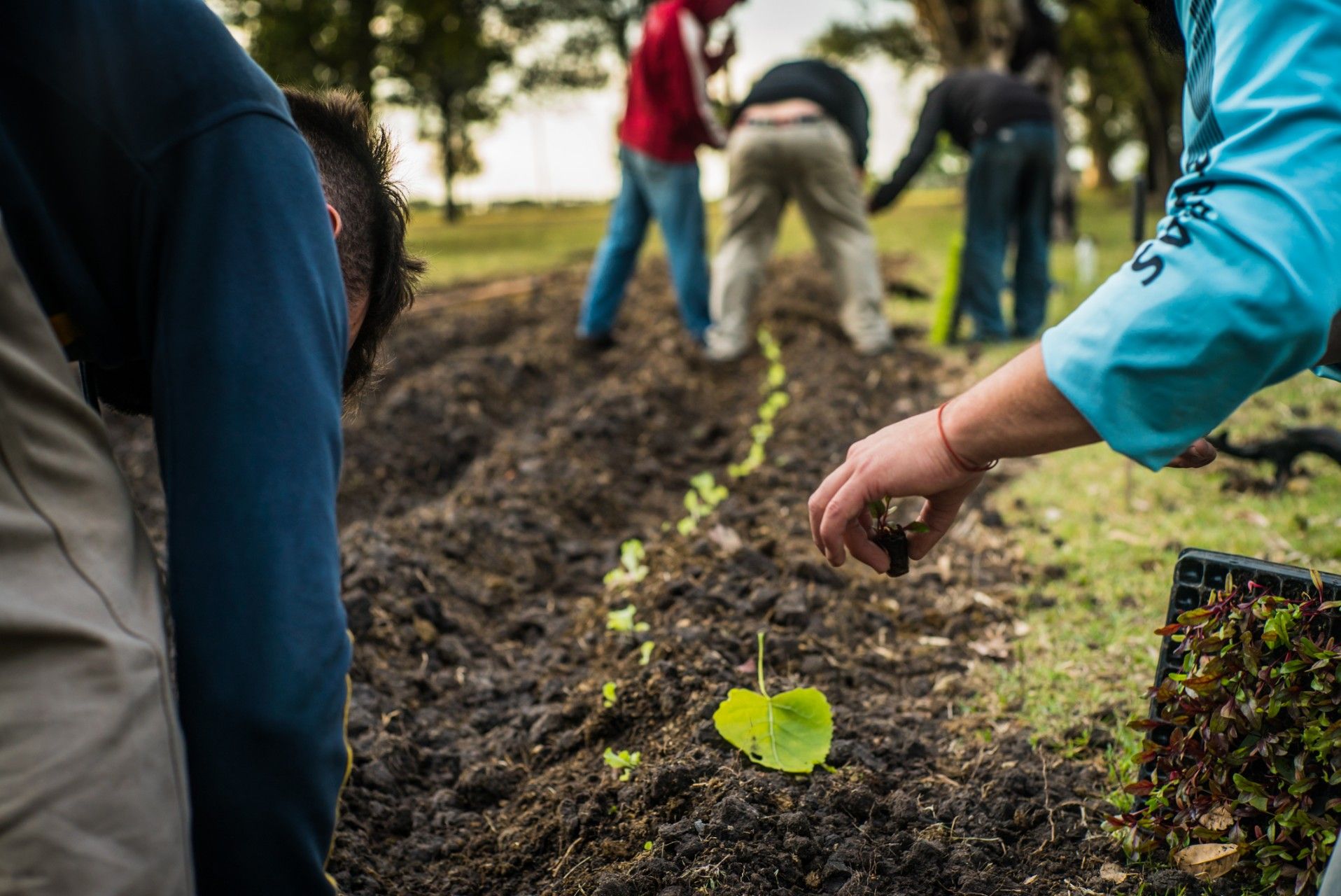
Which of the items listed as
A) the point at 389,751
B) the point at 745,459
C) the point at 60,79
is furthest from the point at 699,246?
the point at 60,79

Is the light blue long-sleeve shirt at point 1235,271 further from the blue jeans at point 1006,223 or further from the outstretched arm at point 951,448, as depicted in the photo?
the blue jeans at point 1006,223

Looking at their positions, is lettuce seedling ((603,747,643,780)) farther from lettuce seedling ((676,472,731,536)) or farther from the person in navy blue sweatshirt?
lettuce seedling ((676,472,731,536))

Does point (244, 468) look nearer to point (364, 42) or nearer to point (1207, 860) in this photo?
point (1207, 860)

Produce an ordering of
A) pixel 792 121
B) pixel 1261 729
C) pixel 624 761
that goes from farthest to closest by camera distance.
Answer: pixel 792 121 < pixel 624 761 < pixel 1261 729

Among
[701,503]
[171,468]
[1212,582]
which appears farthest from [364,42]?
[171,468]

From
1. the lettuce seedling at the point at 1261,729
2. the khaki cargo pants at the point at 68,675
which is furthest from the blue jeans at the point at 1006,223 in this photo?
the khaki cargo pants at the point at 68,675

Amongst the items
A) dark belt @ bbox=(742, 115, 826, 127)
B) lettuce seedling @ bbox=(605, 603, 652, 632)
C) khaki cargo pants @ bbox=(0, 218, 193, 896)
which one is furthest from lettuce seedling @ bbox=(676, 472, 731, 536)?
dark belt @ bbox=(742, 115, 826, 127)

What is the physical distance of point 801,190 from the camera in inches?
267

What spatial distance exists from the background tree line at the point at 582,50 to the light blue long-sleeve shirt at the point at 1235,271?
166cm

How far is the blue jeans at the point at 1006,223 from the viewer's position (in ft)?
23.1

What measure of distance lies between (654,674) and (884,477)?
4.56ft

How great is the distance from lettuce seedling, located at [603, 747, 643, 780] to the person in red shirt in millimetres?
5008

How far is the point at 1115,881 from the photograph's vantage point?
6.47 feet

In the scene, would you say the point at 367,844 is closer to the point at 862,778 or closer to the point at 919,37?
the point at 862,778
